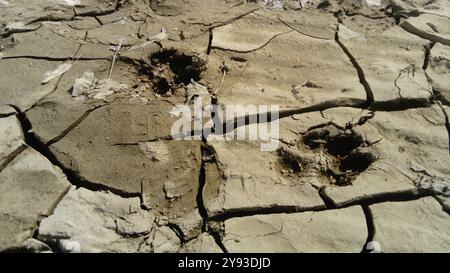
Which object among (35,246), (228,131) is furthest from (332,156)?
(35,246)

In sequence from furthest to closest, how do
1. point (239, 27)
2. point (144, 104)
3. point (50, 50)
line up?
point (239, 27), point (50, 50), point (144, 104)

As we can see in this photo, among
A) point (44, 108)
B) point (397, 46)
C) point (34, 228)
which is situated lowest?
point (34, 228)

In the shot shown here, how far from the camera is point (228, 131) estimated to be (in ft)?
8.34

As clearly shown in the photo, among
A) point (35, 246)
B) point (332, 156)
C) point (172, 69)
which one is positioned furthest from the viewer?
point (172, 69)

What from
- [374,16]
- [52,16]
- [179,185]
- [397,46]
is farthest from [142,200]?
[374,16]

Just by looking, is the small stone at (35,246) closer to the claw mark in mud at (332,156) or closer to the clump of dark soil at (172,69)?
the clump of dark soil at (172,69)

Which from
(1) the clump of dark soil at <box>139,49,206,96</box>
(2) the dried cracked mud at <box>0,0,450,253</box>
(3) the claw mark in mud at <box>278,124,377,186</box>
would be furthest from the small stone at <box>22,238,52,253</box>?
(3) the claw mark in mud at <box>278,124,377,186</box>

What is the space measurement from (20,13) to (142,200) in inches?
72.0

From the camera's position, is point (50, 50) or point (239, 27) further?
point (239, 27)

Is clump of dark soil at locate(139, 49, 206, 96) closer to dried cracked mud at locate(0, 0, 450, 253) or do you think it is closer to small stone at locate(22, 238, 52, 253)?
dried cracked mud at locate(0, 0, 450, 253)

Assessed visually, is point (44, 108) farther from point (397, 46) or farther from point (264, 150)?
point (397, 46)

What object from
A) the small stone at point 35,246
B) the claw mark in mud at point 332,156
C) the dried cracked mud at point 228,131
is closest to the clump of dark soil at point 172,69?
the dried cracked mud at point 228,131

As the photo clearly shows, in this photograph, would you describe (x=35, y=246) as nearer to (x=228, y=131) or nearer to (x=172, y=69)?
(x=228, y=131)

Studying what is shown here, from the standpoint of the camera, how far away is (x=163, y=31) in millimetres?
3143
